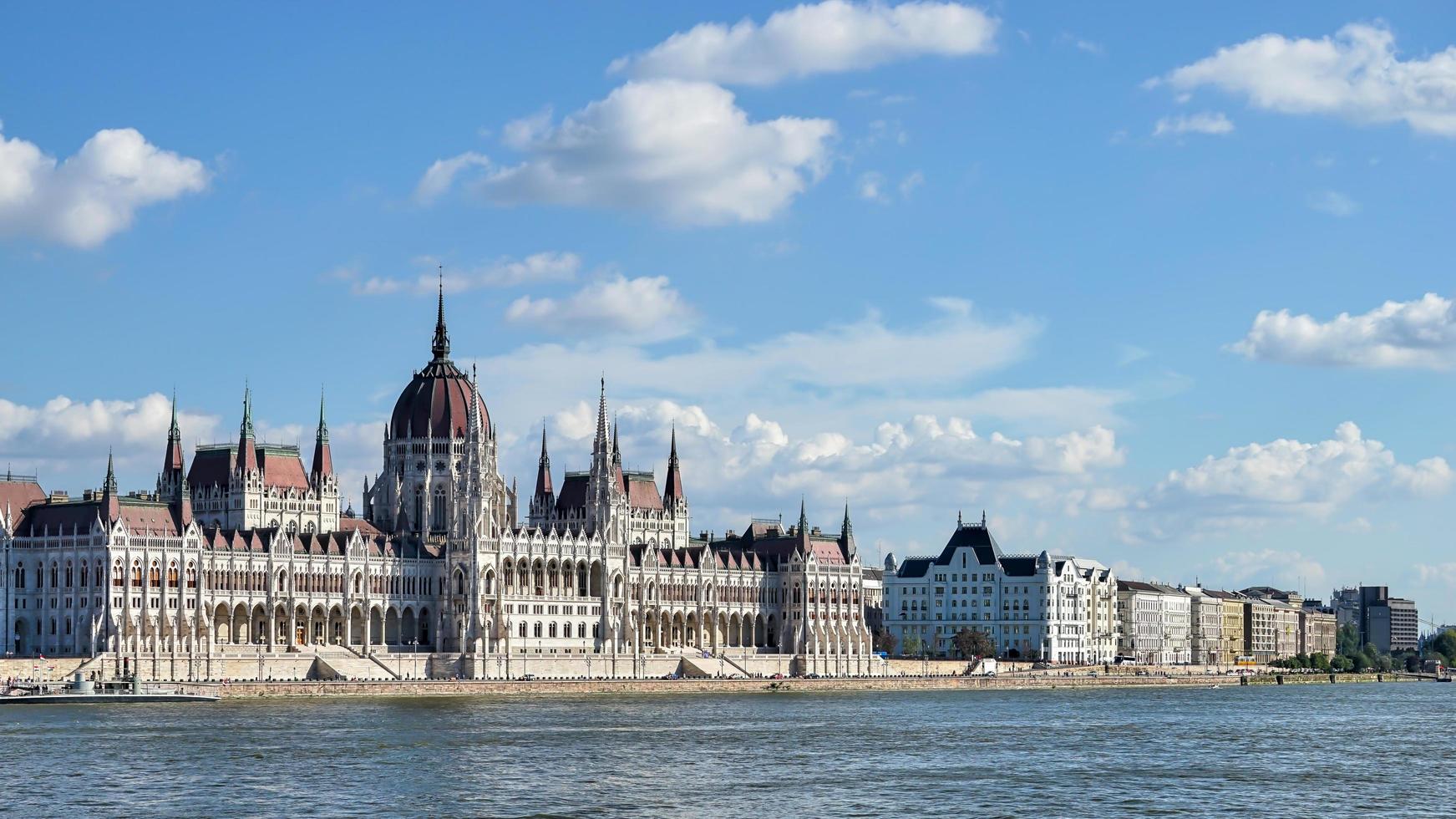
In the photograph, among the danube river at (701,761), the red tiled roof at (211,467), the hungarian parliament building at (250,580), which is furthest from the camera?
the red tiled roof at (211,467)

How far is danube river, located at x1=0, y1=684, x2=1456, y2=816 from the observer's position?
8419cm

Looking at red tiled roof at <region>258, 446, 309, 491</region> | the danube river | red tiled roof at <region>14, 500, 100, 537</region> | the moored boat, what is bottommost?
the danube river

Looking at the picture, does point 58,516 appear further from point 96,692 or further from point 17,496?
point 96,692

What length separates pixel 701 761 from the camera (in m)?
102

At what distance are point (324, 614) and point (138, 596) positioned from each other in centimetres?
1925

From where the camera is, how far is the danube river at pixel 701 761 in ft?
276

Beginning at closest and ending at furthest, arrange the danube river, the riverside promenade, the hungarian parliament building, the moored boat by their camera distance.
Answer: the danube river → the moored boat → the riverside promenade → the hungarian parliament building

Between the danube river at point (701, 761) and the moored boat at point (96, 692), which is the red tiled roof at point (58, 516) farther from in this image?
the danube river at point (701, 761)

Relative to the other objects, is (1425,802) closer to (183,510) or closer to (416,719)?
(416,719)

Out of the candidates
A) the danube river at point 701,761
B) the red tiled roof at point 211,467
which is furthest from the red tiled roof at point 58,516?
the danube river at point 701,761

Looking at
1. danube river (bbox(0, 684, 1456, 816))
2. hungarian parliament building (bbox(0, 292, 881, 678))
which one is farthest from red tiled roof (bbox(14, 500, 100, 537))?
Result: danube river (bbox(0, 684, 1456, 816))

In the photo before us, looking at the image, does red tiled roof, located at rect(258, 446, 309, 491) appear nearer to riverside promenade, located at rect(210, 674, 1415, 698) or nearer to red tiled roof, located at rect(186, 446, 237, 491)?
red tiled roof, located at rect(186, 446, 237, 491)

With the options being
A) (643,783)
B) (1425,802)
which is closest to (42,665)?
(643,783)

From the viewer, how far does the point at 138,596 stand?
6757 inches
